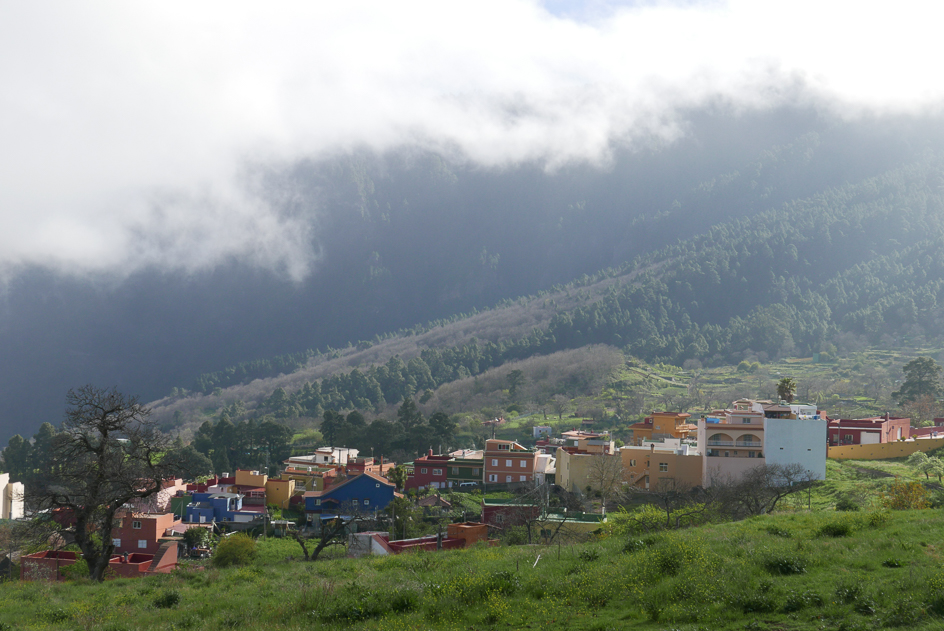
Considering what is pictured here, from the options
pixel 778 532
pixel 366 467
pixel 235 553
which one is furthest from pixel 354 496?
pixel 778 532

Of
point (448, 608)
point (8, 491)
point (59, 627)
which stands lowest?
point (8, 491)

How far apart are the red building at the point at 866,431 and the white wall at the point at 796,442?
1325 centimetres

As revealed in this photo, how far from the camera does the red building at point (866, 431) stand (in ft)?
194

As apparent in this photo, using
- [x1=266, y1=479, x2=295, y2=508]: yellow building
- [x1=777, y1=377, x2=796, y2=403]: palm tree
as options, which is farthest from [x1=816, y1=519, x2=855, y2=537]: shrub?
[x1=777, y1=377, x2=796, y2=403]: palm tree

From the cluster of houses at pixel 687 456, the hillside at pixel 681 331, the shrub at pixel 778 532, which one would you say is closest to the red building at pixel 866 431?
the cluster of houses at pixel 687 456

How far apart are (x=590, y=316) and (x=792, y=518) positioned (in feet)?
496

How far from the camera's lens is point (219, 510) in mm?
52812

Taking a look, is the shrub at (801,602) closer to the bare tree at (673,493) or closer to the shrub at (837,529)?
the shrub at (837,529)

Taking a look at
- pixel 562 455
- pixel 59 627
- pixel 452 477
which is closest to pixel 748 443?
pixel 562 455

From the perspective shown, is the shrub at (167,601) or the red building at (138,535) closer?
the shrub at (167,601)

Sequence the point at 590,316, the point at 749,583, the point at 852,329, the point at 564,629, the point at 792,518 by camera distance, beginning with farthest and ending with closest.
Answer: the point at 590,316
the point at 852,329
the point at 792,518
the point at 749,583
the point at 564,629

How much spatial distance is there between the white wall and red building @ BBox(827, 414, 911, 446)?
13252mm

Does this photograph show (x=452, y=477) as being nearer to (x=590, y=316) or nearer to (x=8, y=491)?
(x=8, y=491)

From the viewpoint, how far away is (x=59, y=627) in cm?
1343
